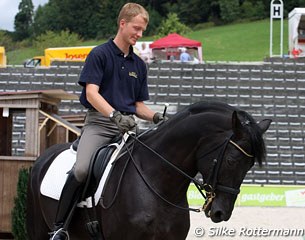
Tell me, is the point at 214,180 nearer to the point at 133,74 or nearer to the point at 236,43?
the point at 133,74

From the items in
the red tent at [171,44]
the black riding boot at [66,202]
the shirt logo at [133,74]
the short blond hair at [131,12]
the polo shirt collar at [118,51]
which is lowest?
the red tent at [171,44]

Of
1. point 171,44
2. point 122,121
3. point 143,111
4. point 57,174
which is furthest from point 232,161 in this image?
point 171,44

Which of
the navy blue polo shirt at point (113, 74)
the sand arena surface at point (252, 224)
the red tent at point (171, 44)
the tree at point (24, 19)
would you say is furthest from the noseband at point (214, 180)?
the tree at point (24, 19)

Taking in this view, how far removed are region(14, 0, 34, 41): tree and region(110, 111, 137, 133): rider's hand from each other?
120 m

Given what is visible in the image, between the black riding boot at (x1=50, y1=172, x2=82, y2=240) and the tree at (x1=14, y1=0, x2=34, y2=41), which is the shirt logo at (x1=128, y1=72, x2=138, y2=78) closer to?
the black riding boot at (x1=50, y1=172, x2=82, y2=240)

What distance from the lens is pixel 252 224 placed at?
12805mm

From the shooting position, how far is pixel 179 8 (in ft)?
365

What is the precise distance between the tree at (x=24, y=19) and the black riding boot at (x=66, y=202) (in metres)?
119

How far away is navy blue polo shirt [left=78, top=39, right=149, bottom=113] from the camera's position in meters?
5.08

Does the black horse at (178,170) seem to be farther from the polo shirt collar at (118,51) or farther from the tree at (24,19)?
the tree at (24,19)

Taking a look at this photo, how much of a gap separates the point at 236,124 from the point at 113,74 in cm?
125

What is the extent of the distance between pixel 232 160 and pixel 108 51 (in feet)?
4.78

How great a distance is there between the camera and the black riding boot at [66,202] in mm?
5186

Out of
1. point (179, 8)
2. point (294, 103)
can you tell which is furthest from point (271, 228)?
point (179, 8)
